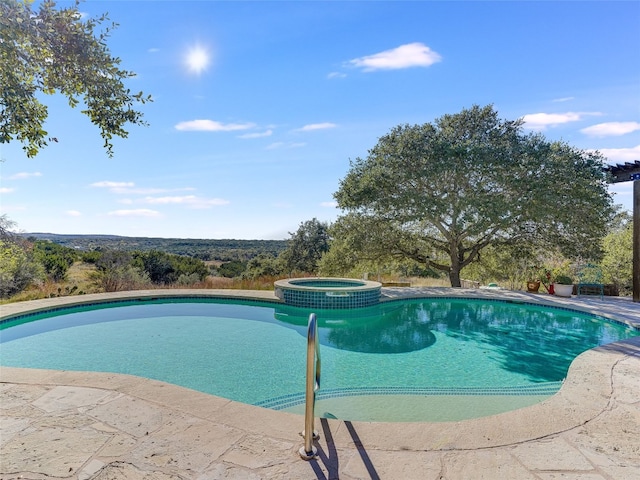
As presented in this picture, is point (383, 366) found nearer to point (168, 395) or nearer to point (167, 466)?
point (168, 395)

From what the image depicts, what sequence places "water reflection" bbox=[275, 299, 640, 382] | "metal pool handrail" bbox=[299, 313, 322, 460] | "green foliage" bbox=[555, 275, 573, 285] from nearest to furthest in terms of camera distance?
1. "metal pool handrail" bbox=[299, 313, 322, 460]
2. "water reflection" bbox=[275, 299, 640, 382]
3. "green foliage" bbox=[555, 275, 573, 285]

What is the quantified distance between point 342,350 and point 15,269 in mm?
9598

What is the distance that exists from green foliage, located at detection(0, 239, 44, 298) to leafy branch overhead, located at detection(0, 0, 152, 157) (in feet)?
29.3

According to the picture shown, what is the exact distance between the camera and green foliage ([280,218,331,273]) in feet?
80.7

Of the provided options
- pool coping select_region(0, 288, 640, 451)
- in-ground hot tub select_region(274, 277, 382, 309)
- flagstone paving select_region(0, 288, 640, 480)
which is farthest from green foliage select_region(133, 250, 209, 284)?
flagstone paving select_region(0, 288, 640, 480)

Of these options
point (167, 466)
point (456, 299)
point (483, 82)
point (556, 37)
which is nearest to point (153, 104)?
point (167, 466)

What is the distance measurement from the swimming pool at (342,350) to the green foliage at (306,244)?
49.7ft

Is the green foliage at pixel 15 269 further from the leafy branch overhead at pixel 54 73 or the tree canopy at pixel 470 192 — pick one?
the tree canopy at pixel 470 192

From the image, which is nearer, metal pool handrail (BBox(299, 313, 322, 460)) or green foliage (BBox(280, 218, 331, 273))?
metal pool handrail (BBox(299, 313, 322, 460))

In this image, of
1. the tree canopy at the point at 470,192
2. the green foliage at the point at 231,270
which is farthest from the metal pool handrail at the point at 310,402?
the green foliage at the point at 231,270

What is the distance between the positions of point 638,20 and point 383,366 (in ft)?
25.7

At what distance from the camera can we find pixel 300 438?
97.1 inches

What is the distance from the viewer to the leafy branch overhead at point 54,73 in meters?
2.39

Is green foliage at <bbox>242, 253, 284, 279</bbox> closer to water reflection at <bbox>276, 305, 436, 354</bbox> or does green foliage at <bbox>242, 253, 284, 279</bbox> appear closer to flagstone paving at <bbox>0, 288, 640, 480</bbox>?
water reflection at <bbox>276, 305, 436, 354</bbox>
